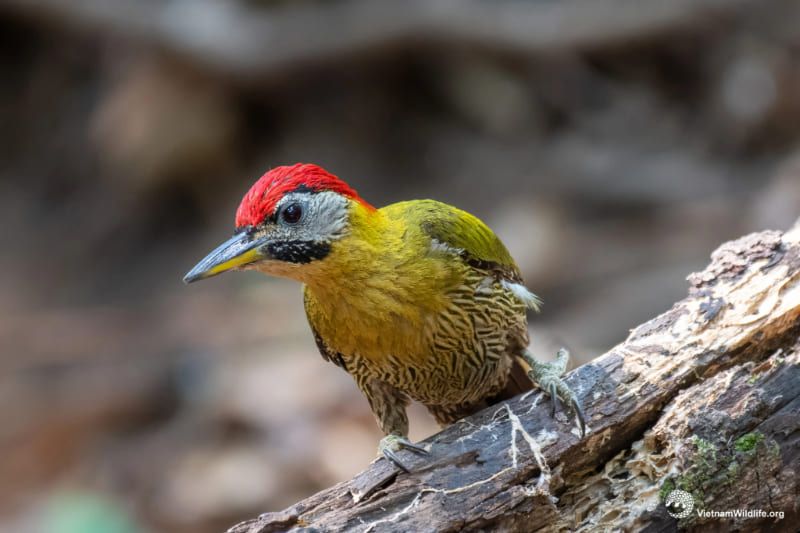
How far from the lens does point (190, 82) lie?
33.2 ft

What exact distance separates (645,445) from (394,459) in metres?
0.97

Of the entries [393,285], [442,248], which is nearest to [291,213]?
[393,285]

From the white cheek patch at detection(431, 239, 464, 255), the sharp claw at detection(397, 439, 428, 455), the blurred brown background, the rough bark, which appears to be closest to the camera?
the rough bark

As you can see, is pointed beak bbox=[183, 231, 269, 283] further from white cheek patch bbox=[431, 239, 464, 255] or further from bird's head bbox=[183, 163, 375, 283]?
white cheek patch bbox=[431, 239, 464, 255]

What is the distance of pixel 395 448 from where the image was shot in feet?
12.4

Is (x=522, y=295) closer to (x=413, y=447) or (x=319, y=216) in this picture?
(x=413, y=447)

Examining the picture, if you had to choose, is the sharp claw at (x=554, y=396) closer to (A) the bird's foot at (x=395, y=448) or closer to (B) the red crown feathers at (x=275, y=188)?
(A) the bird's foot at (x=395, y=448)

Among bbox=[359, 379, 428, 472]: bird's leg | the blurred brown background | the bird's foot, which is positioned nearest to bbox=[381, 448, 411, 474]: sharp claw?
the bird's foot

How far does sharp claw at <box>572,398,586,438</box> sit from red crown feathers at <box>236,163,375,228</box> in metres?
1.27

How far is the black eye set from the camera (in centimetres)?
367

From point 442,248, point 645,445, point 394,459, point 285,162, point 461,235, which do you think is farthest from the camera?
point 285,162

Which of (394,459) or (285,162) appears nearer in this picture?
(394,459)

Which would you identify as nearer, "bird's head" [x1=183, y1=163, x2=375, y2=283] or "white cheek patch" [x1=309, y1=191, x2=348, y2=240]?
"bird's head" [x1=183, y1=163, x2=375, y2=283]

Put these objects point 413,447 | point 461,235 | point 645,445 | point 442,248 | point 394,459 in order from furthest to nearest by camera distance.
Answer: point 461,235
point 442,248
point 413,447
point 394,459
point 645,445
